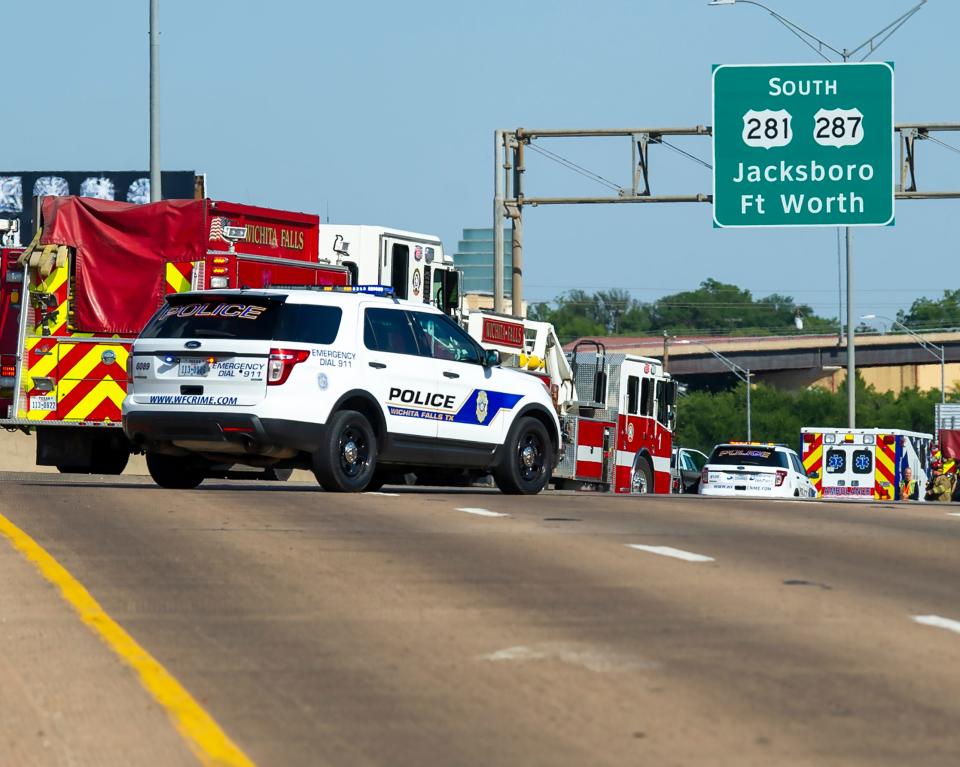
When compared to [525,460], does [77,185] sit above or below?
above

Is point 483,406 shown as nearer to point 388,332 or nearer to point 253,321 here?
point 388,332

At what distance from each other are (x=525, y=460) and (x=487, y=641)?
36.5ft

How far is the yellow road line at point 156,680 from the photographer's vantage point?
6.95 meters

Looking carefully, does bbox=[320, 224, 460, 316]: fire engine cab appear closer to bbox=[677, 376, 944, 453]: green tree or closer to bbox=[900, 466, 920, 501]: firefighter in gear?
bbox=[900, 466, 920, 501]: firefighter in gear

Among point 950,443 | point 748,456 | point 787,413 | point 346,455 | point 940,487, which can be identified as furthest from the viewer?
point 787,413

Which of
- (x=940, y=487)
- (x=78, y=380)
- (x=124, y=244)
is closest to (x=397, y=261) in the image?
(x=124, y=244)

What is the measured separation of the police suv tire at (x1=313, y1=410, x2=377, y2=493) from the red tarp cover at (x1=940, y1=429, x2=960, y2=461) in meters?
41.7

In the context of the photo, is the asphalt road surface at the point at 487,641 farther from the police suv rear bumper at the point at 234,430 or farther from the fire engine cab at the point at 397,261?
the fire engine cab at the point at 397,261

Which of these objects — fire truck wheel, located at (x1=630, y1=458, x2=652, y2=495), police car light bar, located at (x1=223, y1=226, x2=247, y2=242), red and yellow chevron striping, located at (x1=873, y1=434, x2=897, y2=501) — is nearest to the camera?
police car light bar, located at (x1=223, y1=226, x2=247, y2=242)

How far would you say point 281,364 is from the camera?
1736 centimetres

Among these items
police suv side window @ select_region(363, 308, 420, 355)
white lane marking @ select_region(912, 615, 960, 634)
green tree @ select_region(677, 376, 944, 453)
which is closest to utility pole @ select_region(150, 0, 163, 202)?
police suv side window @ select_region(363, 308, 420, 355)

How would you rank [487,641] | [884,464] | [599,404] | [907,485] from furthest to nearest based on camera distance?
→ [907,485]
[884,464]
[599,404]
[487,641]

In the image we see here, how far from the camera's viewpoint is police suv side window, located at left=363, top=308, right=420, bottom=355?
18.2m

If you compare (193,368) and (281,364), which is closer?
(281,364)
